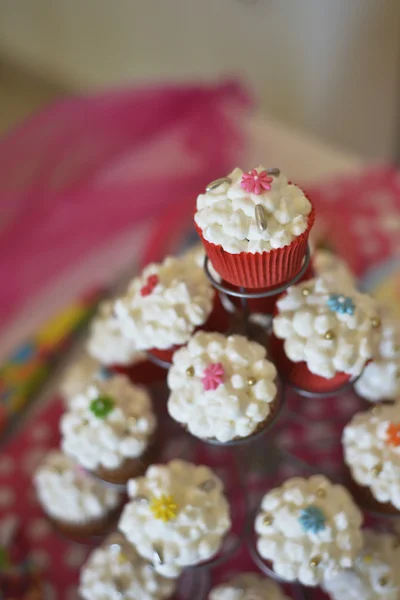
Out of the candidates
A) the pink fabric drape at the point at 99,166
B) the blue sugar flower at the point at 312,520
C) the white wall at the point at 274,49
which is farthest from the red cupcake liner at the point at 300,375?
the white wall at the point at 274,49

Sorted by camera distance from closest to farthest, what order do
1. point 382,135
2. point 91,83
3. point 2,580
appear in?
point 2,580, point 382,135, point 91,83

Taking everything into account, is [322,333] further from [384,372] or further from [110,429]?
[110,429]

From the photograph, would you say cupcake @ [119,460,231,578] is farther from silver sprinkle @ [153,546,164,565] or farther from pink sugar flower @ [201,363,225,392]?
pink sugar flower @ [201,363,225,392]

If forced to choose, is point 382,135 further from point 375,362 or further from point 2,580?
point 2,580

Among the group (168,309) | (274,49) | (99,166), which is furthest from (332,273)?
(274,49)

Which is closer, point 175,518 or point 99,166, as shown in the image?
point 175,518

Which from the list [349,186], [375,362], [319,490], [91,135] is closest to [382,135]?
[349,186]
